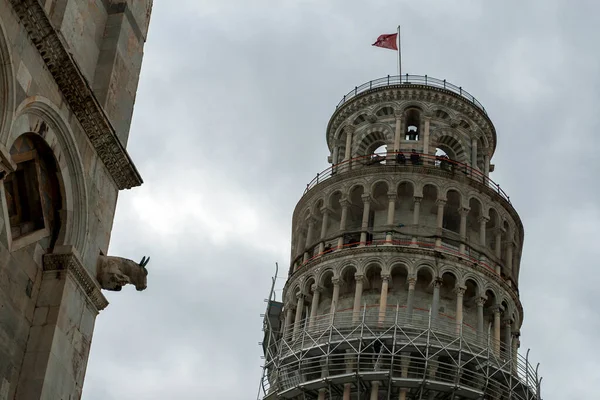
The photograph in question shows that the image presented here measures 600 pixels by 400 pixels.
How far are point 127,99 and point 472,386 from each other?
36.0 meters

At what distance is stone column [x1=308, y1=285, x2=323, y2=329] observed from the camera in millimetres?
56075

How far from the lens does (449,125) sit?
214 feet

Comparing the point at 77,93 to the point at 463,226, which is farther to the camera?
the point at 463,226

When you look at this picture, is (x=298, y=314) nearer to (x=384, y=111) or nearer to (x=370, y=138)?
(x=370, y=138)

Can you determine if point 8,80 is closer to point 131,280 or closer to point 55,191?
point 55,191

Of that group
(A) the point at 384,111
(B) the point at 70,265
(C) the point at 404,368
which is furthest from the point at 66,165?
(A) the point at 384,111

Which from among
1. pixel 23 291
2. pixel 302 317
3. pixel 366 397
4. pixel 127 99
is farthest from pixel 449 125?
pixel 23 291

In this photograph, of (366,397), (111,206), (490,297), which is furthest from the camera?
(490,297)

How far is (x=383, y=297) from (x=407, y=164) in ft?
29.1

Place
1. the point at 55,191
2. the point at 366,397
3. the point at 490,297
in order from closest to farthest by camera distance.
→ the point at 55,191, the point at 366,397, the point at 490,297

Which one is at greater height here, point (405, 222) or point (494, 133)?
point (494, 133)

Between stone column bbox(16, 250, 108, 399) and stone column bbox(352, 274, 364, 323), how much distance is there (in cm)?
3657

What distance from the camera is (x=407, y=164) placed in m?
60.2

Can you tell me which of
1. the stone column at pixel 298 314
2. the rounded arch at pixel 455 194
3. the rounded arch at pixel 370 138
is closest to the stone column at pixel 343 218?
the stone column at pixel 298 314
